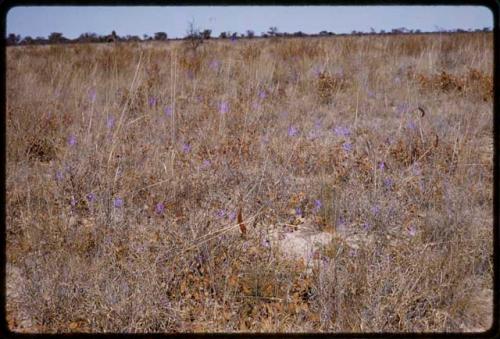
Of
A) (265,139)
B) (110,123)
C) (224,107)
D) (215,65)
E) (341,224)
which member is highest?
(215,65)

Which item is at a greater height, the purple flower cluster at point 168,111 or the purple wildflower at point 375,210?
the purple flower cluster at point 168,111

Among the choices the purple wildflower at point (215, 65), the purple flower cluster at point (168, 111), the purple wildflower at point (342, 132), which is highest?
the purple wildflower at point (215, 65)

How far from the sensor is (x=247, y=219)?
2.41 meters

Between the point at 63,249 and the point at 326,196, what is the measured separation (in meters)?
1.61

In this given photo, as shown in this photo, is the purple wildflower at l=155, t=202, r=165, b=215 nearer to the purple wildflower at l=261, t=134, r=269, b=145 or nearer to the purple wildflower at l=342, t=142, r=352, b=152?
the purple wildflower at l=261, t=134, r=269, b=145

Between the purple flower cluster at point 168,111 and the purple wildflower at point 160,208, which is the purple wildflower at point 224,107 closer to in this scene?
the purple flower cluster at point 168,111

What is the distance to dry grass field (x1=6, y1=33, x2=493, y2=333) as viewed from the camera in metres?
1.80

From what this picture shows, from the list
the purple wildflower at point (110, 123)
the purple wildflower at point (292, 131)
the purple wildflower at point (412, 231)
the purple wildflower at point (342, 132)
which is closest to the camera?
the purple wildflower at point (412, 231)

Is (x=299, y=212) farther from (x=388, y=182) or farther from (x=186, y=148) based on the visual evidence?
(x=186, y=148)

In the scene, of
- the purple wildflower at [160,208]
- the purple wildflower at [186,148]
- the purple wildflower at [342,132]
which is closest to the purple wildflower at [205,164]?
the purple wildflower at [186,148]

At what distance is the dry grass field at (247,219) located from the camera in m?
1.80

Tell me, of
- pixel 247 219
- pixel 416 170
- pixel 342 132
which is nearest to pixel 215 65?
pixel 342 132

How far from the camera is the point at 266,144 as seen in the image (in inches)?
133

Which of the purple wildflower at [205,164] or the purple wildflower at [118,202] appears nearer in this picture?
the purple wildflower at [118,202]
